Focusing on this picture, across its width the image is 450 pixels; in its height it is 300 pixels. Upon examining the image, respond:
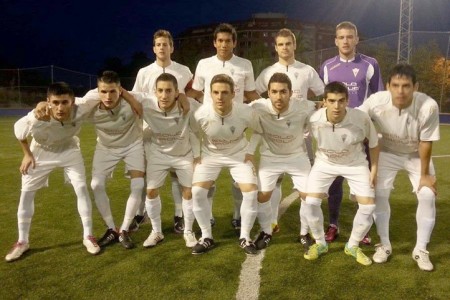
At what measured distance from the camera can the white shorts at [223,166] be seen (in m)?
4.34

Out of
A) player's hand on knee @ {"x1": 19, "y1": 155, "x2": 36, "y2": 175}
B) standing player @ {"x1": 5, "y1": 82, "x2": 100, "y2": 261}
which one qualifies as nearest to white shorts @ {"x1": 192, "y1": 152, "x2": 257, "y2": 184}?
standing player @ {"x1": 5, "y1": 82, "x2": 100, "y2": 261}

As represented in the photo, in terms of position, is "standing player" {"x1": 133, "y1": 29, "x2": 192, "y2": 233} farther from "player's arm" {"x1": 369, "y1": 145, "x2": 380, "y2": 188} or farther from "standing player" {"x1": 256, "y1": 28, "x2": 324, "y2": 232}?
"player's arm" {"x1": 369, "y1": 145, "x2": 380, "y2": 188}

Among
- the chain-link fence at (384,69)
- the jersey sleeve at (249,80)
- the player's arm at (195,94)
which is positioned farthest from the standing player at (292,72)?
the chain-link fence at (384,69)

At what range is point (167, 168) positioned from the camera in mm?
4566

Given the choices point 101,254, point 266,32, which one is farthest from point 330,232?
point 266,32

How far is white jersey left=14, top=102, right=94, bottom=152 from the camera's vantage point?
13.7 ft

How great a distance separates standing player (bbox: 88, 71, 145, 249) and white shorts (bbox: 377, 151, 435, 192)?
8.30 ft

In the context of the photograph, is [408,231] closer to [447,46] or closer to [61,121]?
[61,121]

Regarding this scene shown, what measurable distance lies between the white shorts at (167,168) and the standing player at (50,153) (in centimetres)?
72

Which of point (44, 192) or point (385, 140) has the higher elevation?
point (385, 140)

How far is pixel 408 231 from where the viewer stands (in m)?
4.79

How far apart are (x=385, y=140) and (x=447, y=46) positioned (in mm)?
20795

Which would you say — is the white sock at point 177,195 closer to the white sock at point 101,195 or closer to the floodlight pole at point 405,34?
the white sock at point 101,195

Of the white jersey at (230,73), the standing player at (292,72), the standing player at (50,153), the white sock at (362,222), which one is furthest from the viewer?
the white jersey at (230,73)
